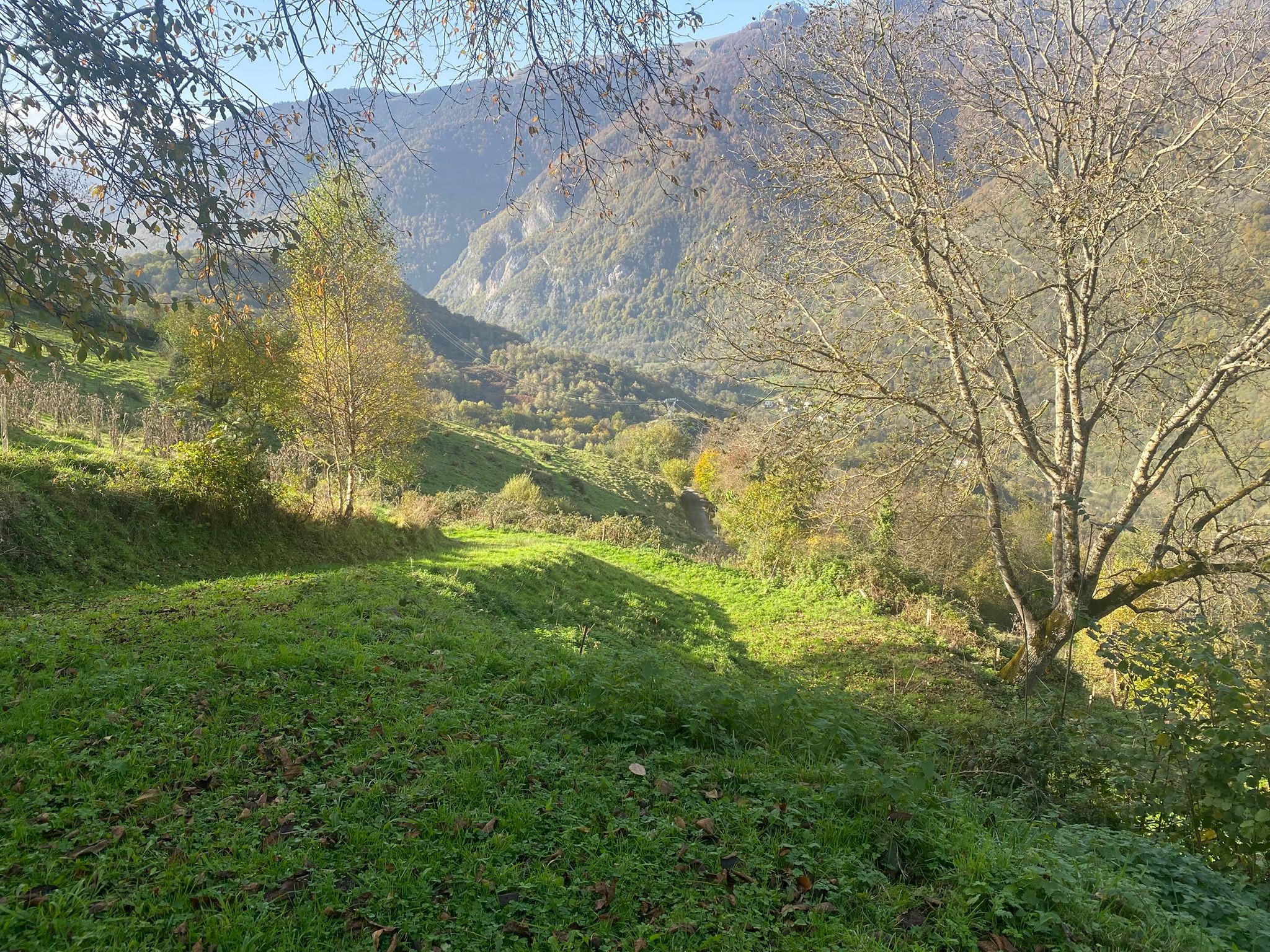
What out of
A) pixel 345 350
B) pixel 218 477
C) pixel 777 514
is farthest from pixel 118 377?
pixel 777 514

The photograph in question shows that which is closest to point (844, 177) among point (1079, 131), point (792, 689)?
point (1079, 131)

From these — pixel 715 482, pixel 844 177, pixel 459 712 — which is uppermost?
pixel 844 177

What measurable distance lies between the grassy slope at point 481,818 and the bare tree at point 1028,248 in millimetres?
5240

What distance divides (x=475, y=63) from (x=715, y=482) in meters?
47.2

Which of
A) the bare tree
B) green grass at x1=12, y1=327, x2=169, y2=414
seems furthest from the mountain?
green grass at x1=12, y1=327, x2=169, y2=414

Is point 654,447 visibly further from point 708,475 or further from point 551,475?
point 551,475

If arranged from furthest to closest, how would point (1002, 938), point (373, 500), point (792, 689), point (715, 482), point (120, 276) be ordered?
point (715, 482), point (373, 500), point (792, 689), point (120, 276), point (1002, 938)

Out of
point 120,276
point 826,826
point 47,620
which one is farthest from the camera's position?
point 47,620

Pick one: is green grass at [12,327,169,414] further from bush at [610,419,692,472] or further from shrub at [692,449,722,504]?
bush at [610,419,692,472]

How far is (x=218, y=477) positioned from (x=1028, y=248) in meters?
13.0

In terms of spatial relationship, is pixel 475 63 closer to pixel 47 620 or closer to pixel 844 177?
pixel 844 177

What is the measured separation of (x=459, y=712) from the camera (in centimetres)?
497

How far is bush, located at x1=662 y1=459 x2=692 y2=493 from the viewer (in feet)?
204

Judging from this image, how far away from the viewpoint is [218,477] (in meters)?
11.2
